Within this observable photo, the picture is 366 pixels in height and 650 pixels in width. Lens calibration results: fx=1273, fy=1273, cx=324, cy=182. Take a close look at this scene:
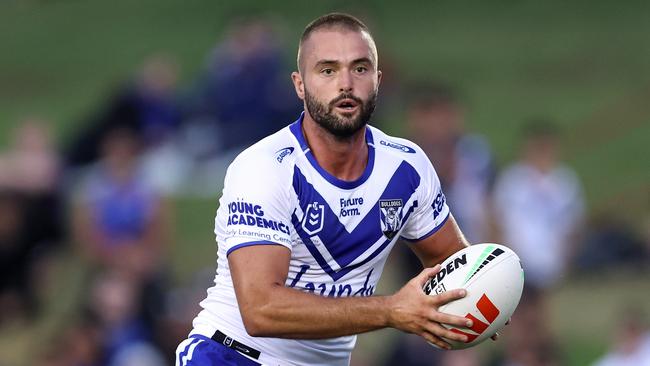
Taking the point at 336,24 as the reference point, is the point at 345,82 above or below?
below

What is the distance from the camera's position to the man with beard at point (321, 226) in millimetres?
5996

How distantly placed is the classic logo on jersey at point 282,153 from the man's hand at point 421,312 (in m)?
1.03

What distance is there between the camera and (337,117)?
6391 mm

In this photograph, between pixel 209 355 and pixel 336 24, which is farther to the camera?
pixel 209 355

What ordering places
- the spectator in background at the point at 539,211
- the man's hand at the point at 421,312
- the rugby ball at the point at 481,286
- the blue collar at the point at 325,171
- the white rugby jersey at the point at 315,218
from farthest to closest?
the spectator in background at the point at 539,211 < the blue collar at the point at 325,171 < the white rugby jersey at the point at 315,218 < the rugby ball at the point at 481,286 < the man's hand at the point at 421,312

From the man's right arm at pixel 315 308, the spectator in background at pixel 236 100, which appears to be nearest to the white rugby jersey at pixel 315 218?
the man's right arm at pixel 315 308

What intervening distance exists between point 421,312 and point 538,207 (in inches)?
352

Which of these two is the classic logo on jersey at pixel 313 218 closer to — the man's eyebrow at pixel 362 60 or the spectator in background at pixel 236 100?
the man's eyebrow at pixel 362 60

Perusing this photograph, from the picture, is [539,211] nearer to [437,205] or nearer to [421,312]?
[437,205]

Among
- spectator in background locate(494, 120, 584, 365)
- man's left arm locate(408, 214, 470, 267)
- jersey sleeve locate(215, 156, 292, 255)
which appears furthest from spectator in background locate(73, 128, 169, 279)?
jersey sleeve locate(215, 156, 292, 255)

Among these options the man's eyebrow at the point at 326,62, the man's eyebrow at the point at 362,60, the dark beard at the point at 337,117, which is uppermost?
the man's eyebrow at the point at 362,60

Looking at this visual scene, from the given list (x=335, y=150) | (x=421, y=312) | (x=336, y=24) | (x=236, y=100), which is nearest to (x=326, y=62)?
(x=336, y=24)

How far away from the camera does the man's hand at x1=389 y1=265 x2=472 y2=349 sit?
5770 millimetres

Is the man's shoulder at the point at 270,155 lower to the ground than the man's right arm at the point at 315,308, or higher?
higher
